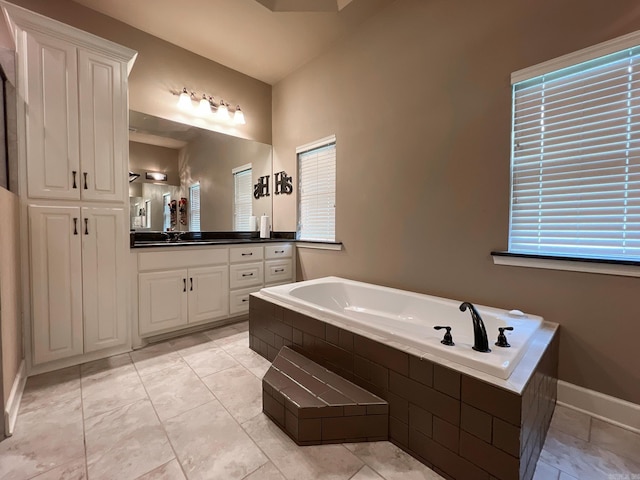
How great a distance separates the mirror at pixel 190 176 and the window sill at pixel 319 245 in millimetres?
656

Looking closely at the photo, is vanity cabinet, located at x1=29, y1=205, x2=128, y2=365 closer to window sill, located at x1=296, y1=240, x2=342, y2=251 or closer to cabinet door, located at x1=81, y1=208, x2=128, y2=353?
cabinet door, located at x1=81, y1=208, x2=128, y2=353

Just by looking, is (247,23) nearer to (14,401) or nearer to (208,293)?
(208,293)

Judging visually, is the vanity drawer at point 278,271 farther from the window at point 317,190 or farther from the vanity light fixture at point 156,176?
the vanity light fixture at point 156,176

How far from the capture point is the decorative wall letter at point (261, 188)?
3.43m

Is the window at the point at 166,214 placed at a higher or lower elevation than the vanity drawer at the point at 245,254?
higher

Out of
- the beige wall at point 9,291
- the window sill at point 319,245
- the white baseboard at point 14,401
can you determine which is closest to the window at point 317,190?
the window sill at point 319,245

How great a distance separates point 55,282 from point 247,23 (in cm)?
254

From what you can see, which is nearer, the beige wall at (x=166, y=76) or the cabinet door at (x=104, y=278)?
the cabinet door at (x=104, y=278)

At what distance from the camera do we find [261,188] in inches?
136

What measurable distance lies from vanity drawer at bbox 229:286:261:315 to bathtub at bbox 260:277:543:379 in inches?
28.8

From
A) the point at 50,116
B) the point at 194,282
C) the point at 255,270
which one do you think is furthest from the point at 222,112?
the point at 194,282

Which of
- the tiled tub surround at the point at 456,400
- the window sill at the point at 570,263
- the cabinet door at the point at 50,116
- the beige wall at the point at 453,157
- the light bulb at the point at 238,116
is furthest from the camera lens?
the light bulb at the point at 238,116

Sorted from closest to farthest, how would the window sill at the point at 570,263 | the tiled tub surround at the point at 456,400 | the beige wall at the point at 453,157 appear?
1. the tiled tub surround at the point at 456,400
2. the window sill at the point at 570,263
3. the beige wall at the point at 453,157

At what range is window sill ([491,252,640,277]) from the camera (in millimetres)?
1333
